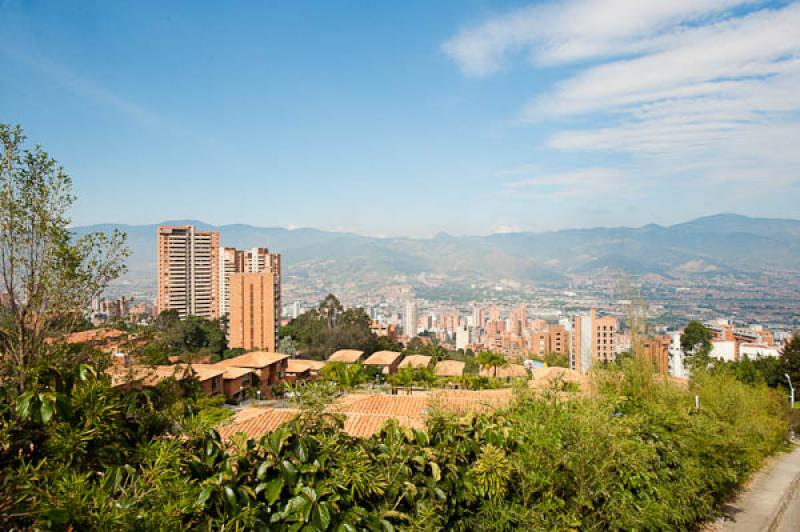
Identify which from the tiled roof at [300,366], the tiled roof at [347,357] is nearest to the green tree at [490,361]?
the tiled roof at [347,357]

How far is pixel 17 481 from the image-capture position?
1.15 meters

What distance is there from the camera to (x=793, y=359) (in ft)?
65.2

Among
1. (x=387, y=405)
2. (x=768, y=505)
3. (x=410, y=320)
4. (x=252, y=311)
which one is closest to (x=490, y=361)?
(x=387, y=405)

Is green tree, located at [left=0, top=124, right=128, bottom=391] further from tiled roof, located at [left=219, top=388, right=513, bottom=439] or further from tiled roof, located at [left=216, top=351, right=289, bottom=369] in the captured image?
tiled roof, located at [left=216, top=351, right=289, bottom=369]

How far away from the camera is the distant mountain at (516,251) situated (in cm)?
5709

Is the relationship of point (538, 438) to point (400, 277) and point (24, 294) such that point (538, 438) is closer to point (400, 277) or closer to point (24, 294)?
point (24, 294)

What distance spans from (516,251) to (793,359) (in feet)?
452

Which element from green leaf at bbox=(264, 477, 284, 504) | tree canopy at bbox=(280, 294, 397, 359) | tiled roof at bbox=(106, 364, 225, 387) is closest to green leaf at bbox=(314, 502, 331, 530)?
green leaf at bbox=(264, 477, 284, 504)

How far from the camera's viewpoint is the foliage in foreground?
1.29m

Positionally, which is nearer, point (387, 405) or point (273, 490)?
point (273, 490)

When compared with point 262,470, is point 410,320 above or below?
below

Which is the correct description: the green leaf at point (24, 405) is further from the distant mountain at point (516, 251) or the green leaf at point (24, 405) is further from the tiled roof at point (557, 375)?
the distant mountain at point (516, 251)

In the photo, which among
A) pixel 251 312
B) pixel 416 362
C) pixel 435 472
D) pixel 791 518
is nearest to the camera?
pixel 435 472

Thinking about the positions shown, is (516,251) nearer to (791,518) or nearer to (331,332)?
(331,332)
